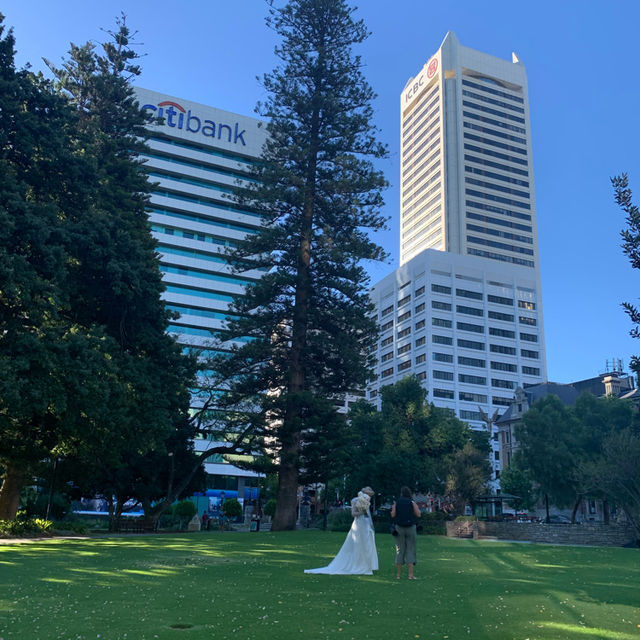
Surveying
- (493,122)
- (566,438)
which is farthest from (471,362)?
(566,438)

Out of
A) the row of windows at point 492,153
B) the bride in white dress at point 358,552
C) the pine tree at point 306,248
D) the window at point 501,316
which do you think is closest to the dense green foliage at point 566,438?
the pine tree at point 306,248

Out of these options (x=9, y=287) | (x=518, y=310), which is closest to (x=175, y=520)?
(x=9, y=287)

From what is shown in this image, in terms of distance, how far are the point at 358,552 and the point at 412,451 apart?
37.7m

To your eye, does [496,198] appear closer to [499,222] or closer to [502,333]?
[499,222]

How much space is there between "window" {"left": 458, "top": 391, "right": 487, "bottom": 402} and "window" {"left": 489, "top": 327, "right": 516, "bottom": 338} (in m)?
13.5

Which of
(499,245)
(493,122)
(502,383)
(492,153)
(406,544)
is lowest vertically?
(406,544)

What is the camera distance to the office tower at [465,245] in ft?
396

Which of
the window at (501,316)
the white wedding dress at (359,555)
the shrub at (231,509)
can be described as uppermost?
the window at (501,316)

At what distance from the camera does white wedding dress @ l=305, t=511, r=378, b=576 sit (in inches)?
510

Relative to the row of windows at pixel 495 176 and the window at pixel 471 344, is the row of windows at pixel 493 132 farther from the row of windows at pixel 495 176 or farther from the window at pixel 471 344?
the window at pixel 471 344

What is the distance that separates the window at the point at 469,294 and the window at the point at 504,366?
13.7m

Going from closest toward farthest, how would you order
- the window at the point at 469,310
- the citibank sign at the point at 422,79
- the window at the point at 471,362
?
1. the window at the point at 471,362
2. the window at the point at 469,310
3. the citibank sign at the point at 422,79

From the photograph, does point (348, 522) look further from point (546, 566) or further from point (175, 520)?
point (546, 566)

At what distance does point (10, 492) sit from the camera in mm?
26391
